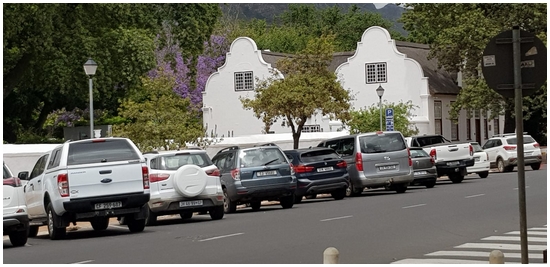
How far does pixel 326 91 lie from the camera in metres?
44.1

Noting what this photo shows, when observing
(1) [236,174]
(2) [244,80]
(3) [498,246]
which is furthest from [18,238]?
(2) [244,80]

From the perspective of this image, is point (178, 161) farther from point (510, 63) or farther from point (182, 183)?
point (510, 63)

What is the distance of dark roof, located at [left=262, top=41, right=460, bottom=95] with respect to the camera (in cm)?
6606

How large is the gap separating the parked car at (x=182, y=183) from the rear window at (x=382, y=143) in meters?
8.49

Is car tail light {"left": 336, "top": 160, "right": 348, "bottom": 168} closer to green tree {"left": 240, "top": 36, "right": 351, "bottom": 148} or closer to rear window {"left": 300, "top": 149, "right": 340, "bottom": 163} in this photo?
rear window {"left": 300, "top": 149, "right": 340, "bottom": 163}

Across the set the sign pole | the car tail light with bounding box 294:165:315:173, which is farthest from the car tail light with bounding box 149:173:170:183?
the sign pole

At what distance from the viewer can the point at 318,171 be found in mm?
30031

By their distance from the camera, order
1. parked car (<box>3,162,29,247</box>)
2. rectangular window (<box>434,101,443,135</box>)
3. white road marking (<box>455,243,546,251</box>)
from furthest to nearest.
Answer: rectangular window (<box>434,101,443,135</box>) → parked car (<box>3,162,29,247</box>) → white road marking (<box>455,243,546,251</box>)

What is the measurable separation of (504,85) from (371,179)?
2067 centimetres

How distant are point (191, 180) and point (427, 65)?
153 feet

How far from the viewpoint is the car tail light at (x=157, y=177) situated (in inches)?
Answer: 931

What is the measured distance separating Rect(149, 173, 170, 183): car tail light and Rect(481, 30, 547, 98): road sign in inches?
531

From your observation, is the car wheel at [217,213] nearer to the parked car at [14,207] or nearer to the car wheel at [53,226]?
the car wheel at [53,226]

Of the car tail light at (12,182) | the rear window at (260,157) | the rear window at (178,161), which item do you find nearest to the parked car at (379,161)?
the rear window at (260,157)
